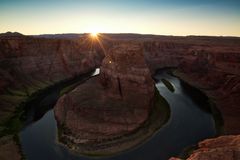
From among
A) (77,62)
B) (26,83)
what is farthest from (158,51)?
(26,83)

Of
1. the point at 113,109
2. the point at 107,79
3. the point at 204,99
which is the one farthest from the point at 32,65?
the point at 204,99

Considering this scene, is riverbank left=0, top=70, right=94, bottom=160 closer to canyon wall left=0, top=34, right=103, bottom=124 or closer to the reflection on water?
canyon wall left=0, top=34, right=103, bottom=124

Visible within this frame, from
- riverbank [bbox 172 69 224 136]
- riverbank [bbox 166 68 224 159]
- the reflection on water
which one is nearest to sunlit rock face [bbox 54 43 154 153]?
the reflection on water

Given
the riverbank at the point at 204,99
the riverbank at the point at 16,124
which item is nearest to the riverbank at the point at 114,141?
the riverbank at the point at 16,124

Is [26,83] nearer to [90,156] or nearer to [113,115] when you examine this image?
[113,115]

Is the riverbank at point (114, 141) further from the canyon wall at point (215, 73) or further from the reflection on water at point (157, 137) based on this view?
the canyon wall at point (215, 73)

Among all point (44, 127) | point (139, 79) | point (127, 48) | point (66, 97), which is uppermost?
point (127, 48)
